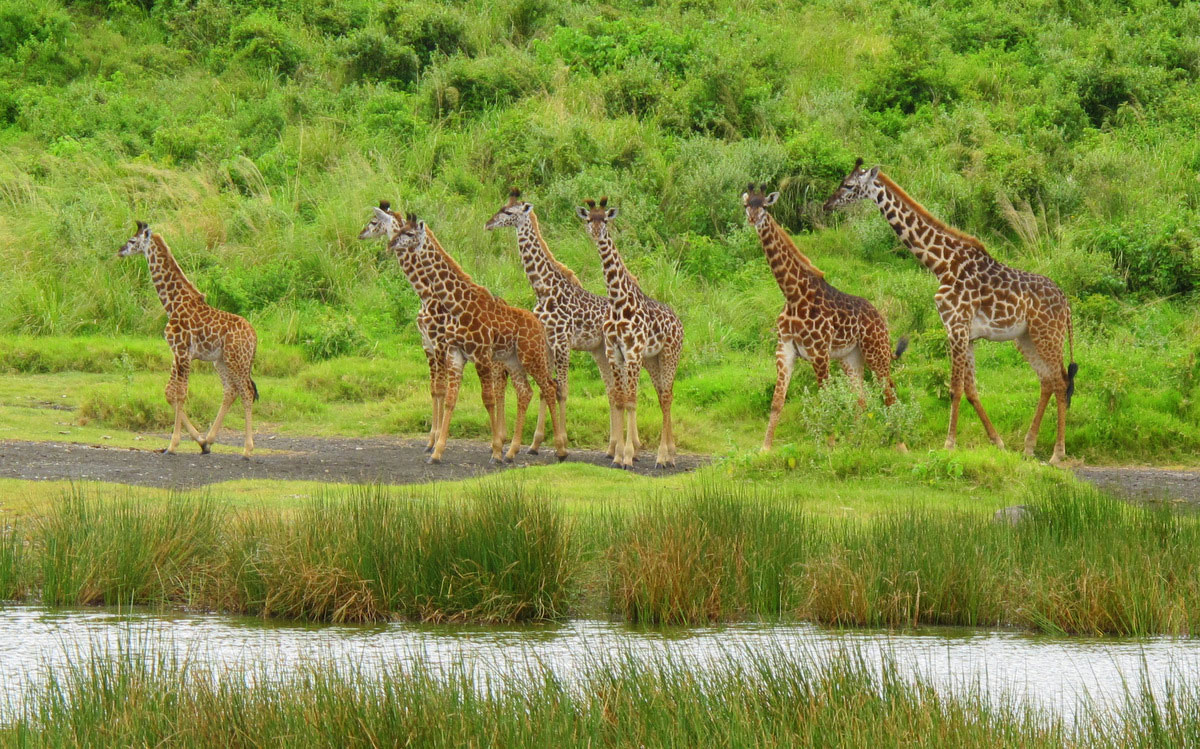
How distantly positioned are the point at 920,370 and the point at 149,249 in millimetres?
8806

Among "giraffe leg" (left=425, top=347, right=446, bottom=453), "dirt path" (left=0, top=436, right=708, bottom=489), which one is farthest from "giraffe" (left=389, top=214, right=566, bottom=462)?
"dirt path" (left=0, top=436, right=708, bottom=489)

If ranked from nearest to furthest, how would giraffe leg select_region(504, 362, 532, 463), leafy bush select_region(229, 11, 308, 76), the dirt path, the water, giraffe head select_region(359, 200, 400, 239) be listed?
the water → the dirt path → giraffe head select_region(359, 200, 400, 239) → giraffe leg select_region(504, 362, 532, 463) → leafy bush select_region(229, 11, 308, 76)

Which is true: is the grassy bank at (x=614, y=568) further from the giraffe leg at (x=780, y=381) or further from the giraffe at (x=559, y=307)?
the giraffe at (x=559, y=307)

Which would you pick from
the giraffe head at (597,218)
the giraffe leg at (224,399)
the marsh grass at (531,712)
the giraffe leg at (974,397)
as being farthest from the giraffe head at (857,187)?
the marsh grass at (531,712)

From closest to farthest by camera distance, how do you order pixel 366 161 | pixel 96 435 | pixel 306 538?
pixel 306 538 < pixel 96 435 < pixel 366 161

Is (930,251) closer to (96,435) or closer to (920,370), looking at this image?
(920,370)

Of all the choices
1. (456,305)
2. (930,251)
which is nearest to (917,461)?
(930,251)

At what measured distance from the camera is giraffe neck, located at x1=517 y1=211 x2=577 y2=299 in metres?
15.7

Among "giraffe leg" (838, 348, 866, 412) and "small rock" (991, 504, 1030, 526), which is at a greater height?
"giraffe leg" (838, 348, 866, 412)

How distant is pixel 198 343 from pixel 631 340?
4612 mm

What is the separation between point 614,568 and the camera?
9438 millimetres

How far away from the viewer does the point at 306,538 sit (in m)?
9.24

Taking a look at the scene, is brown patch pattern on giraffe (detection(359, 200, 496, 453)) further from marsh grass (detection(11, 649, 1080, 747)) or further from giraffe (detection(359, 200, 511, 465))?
marsh grass (detection(11, 649, 1080, 747))

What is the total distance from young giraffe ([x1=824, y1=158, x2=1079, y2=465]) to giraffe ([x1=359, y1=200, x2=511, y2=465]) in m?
4.82
